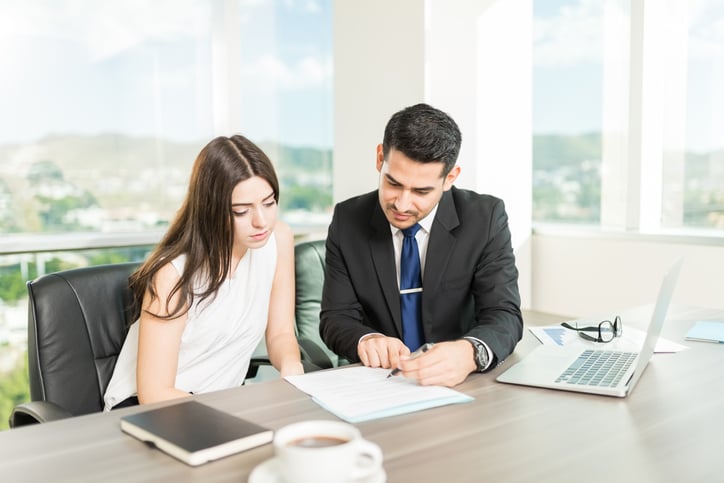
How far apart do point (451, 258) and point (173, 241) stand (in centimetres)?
76

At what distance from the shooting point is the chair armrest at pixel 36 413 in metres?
1.43

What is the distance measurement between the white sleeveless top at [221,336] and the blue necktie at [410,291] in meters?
0.38

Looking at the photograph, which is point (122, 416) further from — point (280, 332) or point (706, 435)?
point (706, 435)

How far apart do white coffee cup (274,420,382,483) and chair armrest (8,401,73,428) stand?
804 mm

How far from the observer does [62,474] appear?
941 mm

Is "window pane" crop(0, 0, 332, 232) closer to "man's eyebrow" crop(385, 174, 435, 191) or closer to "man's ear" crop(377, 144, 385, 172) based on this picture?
"man's ear" crop(377, 144, 385, 172)

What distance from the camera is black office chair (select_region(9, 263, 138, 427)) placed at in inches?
66.2

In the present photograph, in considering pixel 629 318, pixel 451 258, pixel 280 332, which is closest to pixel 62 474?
pixel 280 332

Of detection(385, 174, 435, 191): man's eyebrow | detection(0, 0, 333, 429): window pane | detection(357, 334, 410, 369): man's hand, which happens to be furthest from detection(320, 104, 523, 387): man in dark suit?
detection(0, 0, 333, 429): window pane

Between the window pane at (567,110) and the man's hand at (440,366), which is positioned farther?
the window pane at (567,110)

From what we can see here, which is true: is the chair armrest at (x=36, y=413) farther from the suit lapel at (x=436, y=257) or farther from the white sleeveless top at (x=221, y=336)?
the suit lapel at (x=436, y=257)

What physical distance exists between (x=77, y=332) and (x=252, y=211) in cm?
57

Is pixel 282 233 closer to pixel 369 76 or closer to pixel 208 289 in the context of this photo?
pixel 208 289

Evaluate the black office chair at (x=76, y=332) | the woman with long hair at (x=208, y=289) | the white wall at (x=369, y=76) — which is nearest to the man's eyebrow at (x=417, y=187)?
the woman with long hair at (x=208, y=289)
